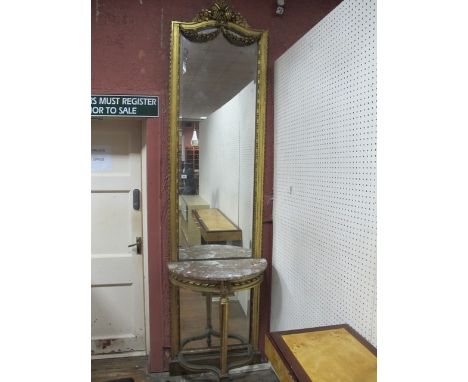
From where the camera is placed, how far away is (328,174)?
176cm

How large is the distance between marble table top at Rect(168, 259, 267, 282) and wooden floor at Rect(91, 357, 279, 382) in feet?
2.50

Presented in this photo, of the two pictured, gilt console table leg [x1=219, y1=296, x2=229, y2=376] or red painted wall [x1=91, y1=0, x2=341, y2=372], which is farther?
red painted wall [x1=91, y1=0, x2=341, y2=372]

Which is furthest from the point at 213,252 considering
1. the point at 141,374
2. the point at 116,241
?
the point at 141,374

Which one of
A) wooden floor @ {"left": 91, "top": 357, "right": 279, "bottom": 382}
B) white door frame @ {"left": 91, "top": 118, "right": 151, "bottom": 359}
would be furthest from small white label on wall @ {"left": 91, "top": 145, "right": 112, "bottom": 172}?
wooden floor @ {"left": 91, "top": 357, "right": 279, "bottom": 382}

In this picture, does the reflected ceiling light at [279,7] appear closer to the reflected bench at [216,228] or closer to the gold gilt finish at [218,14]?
the gold gilt finish at [218,14]

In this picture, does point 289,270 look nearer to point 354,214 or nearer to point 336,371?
point 354,214

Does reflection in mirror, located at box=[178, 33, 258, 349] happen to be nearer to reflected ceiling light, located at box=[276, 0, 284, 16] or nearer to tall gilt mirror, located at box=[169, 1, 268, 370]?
tall gilt mirror, located at box=[169, 1, 268, 370]

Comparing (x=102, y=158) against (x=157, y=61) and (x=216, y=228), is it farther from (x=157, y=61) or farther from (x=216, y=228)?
(x=216, y=228)

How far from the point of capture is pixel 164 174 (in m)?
2.48

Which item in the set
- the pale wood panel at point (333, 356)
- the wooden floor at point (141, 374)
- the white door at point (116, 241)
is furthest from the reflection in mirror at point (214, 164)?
the pale wood panel at point (333, 356)

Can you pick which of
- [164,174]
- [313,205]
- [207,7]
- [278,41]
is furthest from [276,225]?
[207,7]

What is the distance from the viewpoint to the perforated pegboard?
142 centimetres

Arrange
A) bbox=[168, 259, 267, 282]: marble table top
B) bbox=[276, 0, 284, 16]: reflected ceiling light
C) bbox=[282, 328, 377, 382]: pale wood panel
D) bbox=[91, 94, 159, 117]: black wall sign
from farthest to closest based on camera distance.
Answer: bbox=[276, 0, 284, 16]: reflected ceiling light, bbox=[91, 94, 159, 117]: black wall sign, bbox=[168, 259, 267, 282]: marble table top, bbox=[282, 328, 377, 382]: pale wood panel

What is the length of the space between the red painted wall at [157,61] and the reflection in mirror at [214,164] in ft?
0.43
